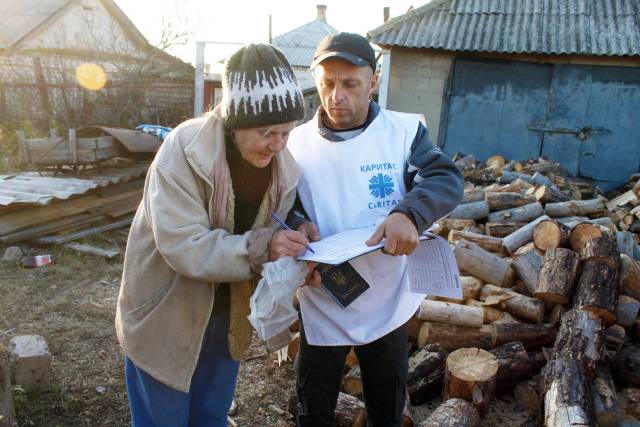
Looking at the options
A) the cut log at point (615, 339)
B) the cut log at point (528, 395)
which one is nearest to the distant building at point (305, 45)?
the cut log at point (615, 339)

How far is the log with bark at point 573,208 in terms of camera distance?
6.40 metres

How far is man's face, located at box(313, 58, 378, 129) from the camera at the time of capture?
227 centimetres

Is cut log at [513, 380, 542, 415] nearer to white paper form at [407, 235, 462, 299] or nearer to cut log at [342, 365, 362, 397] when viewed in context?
cut log at [342, 365, 362, 397]

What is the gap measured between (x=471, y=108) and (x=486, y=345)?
7.49 m

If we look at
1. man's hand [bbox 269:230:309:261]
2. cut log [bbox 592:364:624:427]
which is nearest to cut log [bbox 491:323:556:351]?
cut log [bbox 592:364:624:427]

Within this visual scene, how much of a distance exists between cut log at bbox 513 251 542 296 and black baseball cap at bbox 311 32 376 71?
2.94 meters

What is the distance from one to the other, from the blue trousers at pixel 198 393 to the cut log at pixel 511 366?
6.81 ft

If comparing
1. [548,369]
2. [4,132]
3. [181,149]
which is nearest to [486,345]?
[548,369]

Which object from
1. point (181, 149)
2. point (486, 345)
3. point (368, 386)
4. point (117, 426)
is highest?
point (181, 149)

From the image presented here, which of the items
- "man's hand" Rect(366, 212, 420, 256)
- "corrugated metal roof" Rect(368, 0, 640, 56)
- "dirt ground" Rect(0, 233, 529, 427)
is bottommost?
"dirt ground" Rect(0, 233, 529, 427)

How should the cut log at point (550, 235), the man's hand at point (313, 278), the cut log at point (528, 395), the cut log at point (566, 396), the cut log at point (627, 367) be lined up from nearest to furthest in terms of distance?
1. the man's hand at point (313, 278)
2. the cut log at point (566, 396)
3. the cut log at point (528, 395)
4. the cut log at point (627, 367)
5. the cut log at point (550, 235)

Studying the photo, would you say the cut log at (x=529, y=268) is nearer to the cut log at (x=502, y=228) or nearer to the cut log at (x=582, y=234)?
the cut log at (x=582, y=234)

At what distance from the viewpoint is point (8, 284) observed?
17.2 ft

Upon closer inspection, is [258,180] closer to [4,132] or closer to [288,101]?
[288,101]
